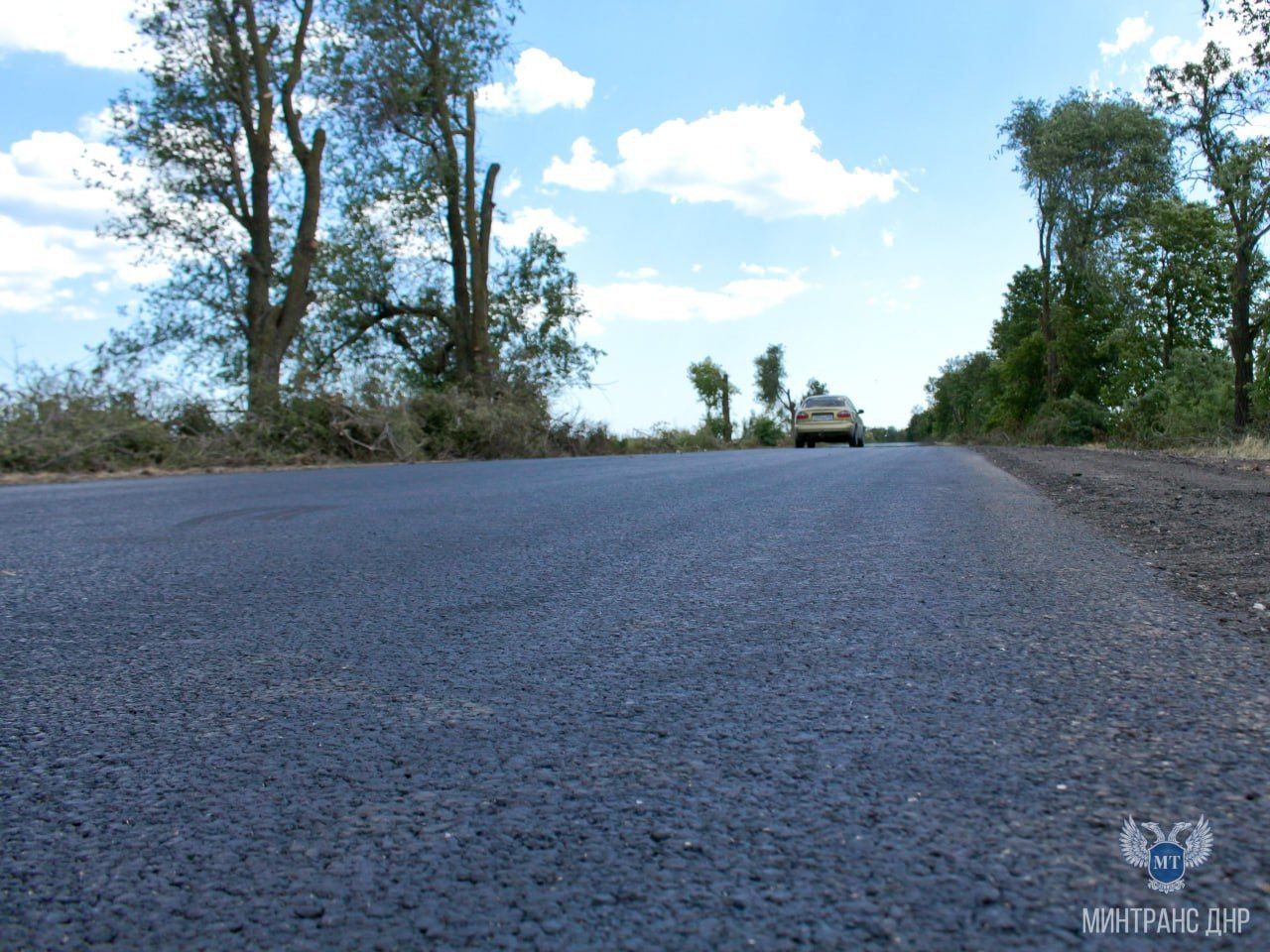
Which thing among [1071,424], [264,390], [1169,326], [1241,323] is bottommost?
[1071,424]

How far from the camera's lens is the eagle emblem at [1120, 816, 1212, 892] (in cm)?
123

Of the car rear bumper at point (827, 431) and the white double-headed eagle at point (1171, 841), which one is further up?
the car rear bumper at point (827, 431)

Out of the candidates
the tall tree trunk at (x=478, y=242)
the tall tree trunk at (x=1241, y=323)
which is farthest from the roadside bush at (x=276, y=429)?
the tall tree trunk at (x=1241, y=323)

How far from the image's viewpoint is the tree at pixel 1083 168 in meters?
28.3

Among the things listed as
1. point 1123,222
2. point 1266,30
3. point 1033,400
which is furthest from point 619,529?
point 1033,400

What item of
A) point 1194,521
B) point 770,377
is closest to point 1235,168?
point 1194,521

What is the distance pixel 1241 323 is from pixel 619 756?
2438cm

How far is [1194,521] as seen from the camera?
17.4 ft

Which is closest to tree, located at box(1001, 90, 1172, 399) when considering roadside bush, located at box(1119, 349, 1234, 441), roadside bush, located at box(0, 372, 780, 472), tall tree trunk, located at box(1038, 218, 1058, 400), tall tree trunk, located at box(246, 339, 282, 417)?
tall tree trunk, located at box(1038, 218, 1058, 400)

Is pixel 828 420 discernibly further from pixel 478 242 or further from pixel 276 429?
pixel 276 429

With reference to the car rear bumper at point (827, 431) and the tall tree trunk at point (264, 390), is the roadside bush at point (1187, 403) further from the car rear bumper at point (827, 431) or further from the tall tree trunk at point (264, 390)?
the tall tree trunk at point (264, 390)

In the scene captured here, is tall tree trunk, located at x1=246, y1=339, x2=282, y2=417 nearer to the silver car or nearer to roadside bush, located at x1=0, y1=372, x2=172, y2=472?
roadside bush, located at x1=0, y1=372, x2=172, y2=472

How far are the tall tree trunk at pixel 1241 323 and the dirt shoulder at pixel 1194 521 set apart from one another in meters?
10.2

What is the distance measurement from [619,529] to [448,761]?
3.50 m
